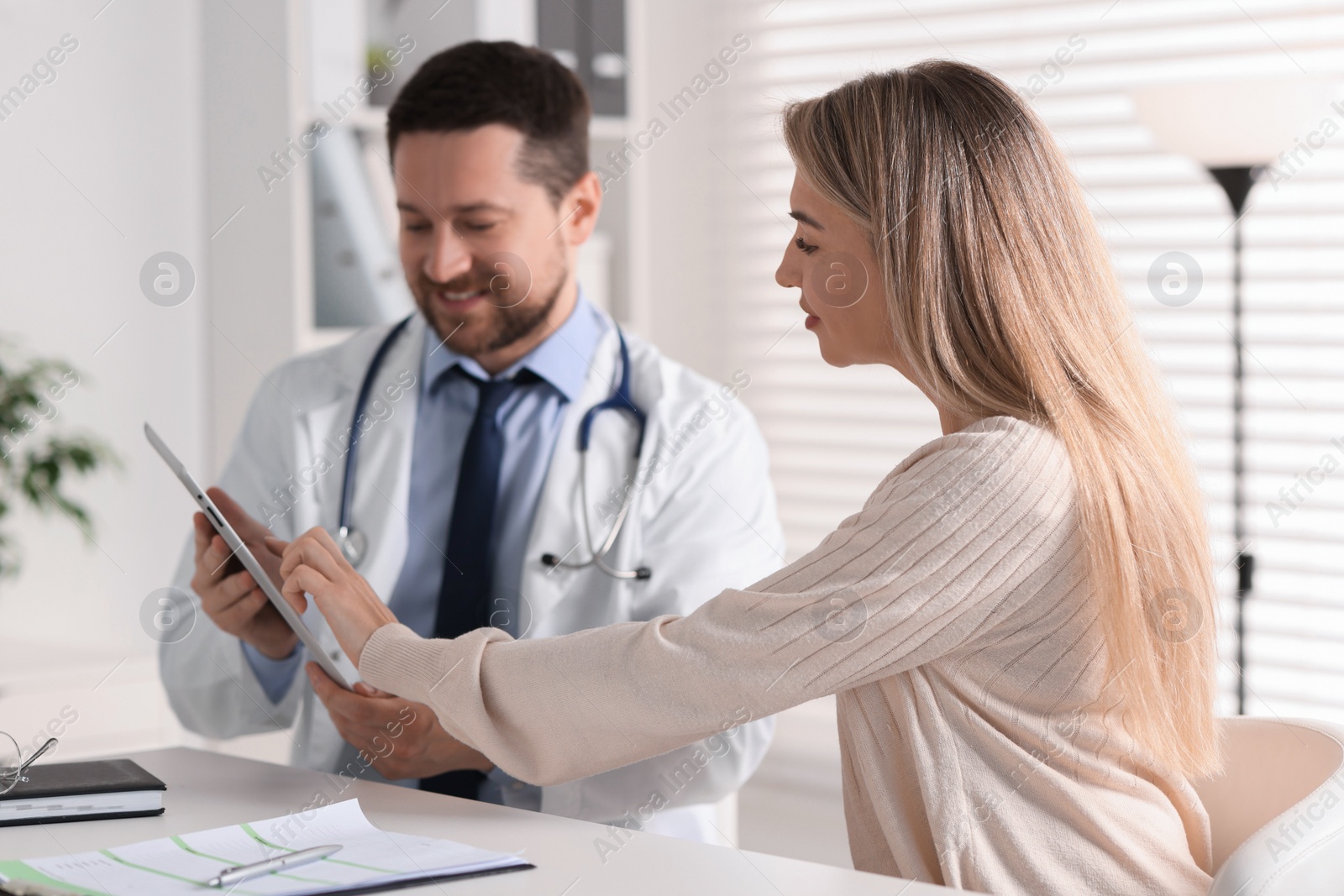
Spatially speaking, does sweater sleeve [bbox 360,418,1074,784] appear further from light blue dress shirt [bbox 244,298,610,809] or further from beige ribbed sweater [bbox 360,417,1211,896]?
light blue dress shirt [bbox 244,298,610,809]

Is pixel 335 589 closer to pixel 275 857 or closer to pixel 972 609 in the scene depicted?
pixel 275 857

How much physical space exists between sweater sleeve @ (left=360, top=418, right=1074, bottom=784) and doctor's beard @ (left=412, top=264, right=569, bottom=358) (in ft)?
2.32

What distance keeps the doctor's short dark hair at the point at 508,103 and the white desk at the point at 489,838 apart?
85 cm

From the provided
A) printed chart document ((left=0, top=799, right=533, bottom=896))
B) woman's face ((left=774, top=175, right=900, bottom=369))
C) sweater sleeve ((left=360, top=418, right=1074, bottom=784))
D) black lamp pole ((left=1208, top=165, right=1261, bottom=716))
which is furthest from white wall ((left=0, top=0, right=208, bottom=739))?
black lamp pole ((left=1208, top=165, right=1261, bottom=716))

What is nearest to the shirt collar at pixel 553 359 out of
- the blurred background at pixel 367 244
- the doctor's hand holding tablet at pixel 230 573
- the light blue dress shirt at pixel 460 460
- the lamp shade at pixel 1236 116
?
the light blue dress shirt at pixel 460 460

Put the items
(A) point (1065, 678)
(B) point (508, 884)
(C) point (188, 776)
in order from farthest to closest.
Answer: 1. (C) point (188, 776)
2. (A) point (1065, 678)
3. (B) point (508, 884)

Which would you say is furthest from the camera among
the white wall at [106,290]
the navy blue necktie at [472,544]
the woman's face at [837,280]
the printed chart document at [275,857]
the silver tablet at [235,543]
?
the white wall at [106,290]

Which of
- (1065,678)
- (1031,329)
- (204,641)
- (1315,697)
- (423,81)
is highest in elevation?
(423,81)

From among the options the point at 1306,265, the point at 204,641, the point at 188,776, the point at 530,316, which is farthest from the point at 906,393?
the point at 188,776

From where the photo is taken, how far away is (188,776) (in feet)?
4.07

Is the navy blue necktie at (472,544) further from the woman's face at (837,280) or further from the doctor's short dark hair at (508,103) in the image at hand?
the woman's face at (837,280)

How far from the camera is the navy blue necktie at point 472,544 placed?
1517 millimetres

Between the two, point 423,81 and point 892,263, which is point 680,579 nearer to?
point 892,263

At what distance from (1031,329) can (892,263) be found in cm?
12
